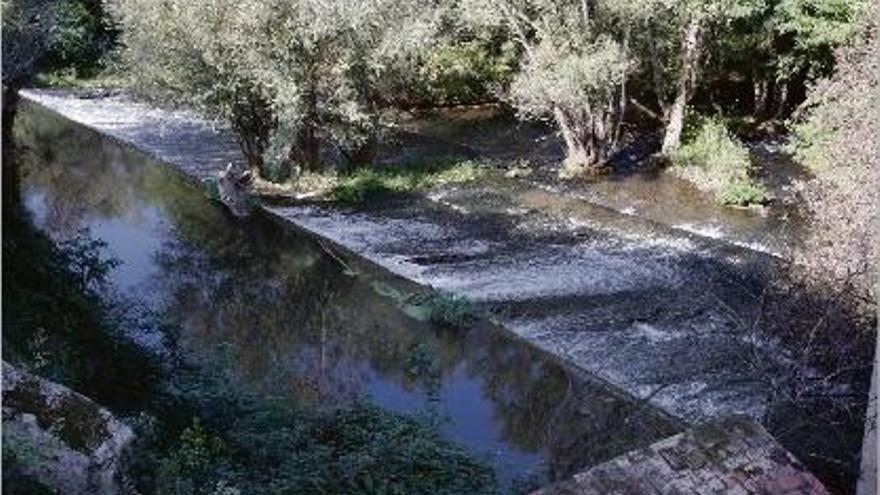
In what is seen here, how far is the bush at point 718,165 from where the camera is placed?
21.3 meters

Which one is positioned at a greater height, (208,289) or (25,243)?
(25,243)

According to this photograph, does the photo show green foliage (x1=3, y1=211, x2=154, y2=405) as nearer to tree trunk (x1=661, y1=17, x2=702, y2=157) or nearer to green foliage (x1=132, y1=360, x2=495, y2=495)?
green foliage (x1=132, y1=360, x2=495, y2=495)

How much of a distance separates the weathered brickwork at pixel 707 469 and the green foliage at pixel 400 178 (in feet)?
52.6

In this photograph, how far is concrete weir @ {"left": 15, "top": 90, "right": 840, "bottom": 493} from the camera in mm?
13617

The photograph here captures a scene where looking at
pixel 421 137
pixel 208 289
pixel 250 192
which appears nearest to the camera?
pixel 208 289

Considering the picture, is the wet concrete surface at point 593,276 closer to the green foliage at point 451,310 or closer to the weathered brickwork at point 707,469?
the green foliage at point 451,310

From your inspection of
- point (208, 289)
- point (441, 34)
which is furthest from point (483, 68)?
point (208, 289)

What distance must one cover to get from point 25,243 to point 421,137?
14.0m

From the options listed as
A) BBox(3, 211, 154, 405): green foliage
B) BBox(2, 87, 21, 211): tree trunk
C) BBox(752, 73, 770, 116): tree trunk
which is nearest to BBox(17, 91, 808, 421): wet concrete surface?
BBox(2, 87, 21, 211): tree trunk

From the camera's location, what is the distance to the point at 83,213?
70.6 feet

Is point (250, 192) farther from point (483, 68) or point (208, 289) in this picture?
point (483, 68)

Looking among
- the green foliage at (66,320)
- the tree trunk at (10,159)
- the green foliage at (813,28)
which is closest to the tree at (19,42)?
the tree trunk at (10,159)

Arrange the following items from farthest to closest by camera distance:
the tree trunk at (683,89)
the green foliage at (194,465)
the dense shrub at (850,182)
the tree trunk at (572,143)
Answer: the tree trunk at (683,89), the tree trunk at (572,143), the dense shrub at (850,182), the green foliage at (194,465)

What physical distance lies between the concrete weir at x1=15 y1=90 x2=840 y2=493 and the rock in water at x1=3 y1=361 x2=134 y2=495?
19.5 feet
